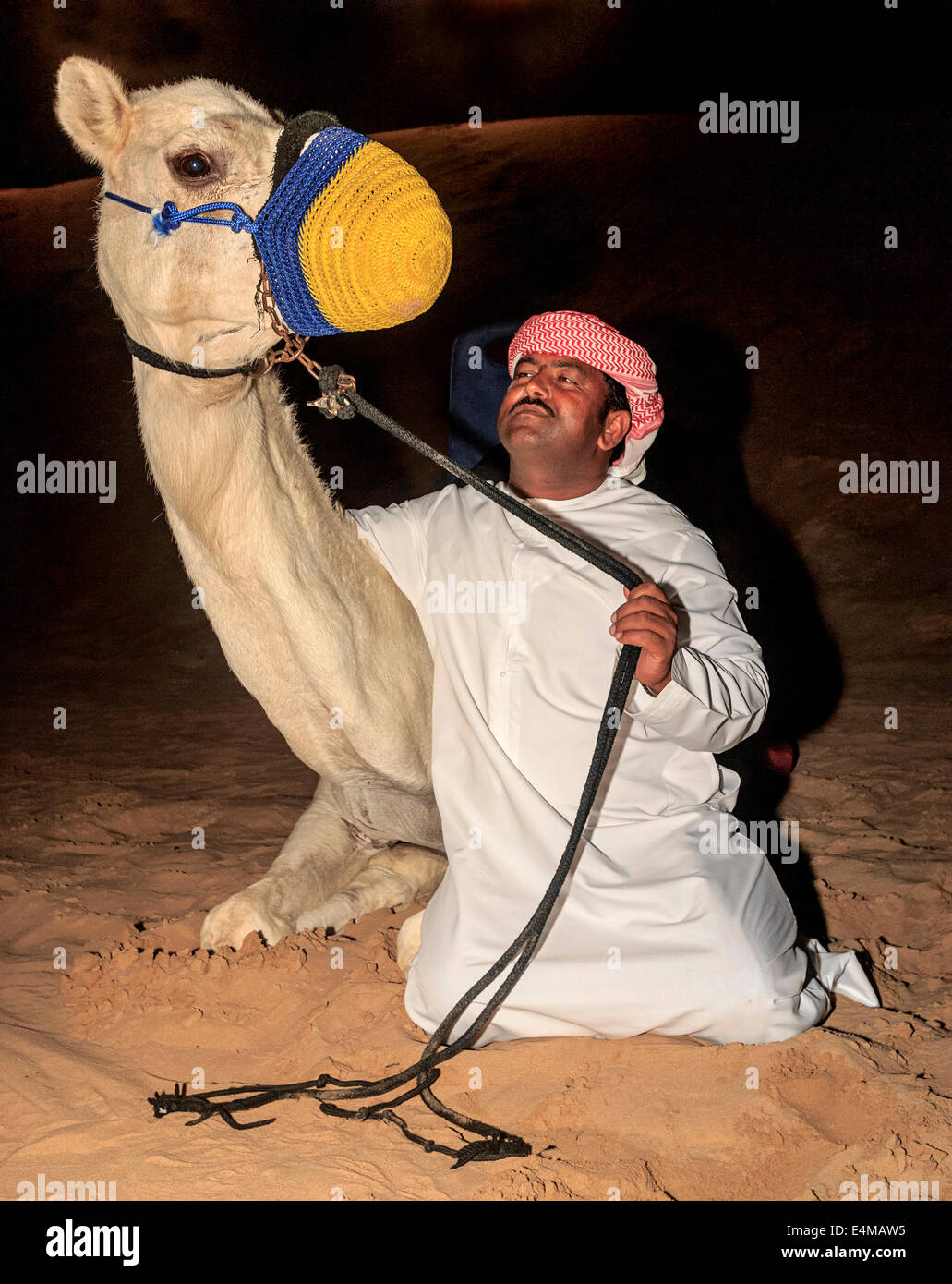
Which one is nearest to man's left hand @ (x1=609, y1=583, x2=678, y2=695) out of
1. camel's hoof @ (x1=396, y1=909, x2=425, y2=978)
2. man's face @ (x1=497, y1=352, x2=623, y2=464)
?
man's face @ (x1=497, y1=352, x2=623, y2=464)

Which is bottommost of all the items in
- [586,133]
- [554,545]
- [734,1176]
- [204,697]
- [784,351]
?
[734,1176]

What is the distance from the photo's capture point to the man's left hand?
2219mm

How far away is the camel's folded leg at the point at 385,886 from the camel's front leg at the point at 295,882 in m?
0.04

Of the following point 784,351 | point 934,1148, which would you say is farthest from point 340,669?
point 784,351

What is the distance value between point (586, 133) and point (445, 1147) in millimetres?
15740

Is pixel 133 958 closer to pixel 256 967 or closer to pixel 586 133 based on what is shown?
pixel 256 967

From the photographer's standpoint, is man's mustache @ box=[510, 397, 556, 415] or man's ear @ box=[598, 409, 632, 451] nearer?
man's mustache @ box=[510, 397, 556, 415]

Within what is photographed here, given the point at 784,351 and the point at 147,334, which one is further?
the point at 784,351

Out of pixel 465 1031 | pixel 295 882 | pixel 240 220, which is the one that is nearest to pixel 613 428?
pixel 240 220

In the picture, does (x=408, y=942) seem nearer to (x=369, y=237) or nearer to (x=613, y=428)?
(x=613, y=428)

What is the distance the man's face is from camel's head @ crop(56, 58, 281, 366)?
25.6 inches

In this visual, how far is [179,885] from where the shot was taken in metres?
4.04

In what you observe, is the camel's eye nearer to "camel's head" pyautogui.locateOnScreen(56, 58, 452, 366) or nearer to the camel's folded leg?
"camel's head" pyautogui.locateOnScreen(56, 58, 452, 366)

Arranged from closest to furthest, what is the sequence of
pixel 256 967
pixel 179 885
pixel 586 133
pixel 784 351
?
pixel 256 967
pixel 179 885
pixel 784 351
pixel 586 133
